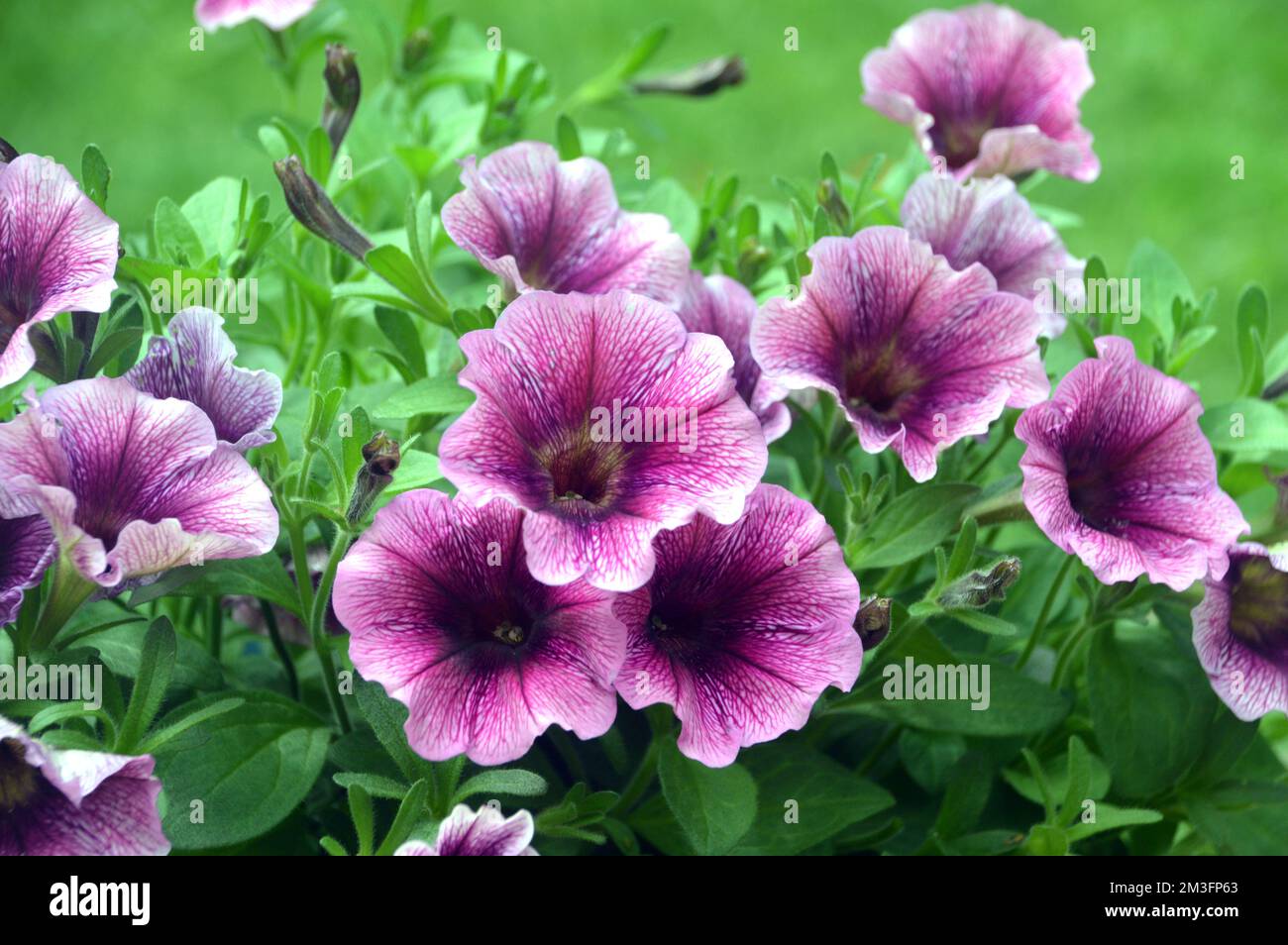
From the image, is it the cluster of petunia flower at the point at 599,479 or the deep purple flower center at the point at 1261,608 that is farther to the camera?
the deep purple flower center at the point at 1261,608

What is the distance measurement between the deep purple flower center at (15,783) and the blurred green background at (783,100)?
1.89m

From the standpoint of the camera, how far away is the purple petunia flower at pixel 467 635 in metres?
0.65

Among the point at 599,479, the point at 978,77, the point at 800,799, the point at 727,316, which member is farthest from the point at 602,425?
the point at 978,77

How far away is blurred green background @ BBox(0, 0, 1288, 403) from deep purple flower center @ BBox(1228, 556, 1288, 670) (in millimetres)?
1712

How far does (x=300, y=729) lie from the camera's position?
0.77 metres

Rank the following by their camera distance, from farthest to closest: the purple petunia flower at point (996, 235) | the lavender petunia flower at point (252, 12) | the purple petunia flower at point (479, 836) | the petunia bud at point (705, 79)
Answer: the petunia bud at point (705, 79), the lavender petunia flower at point (252, 12), the purple petunia flower at point (996, 235), the purple petunia flower at point (479, 836)

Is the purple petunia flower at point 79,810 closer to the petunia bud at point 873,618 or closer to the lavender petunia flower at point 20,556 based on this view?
the lavender petunia flower at point 20,556

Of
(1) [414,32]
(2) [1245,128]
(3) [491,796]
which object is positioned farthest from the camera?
(2) [1245,128]

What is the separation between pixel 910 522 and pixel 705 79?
56cm

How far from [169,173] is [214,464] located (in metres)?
2.11

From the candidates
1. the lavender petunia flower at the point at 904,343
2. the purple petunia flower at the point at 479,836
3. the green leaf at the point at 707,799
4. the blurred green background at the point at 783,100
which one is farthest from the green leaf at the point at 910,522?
the blurred green background at the point at 783,100

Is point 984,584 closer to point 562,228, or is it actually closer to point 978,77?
point 562,228

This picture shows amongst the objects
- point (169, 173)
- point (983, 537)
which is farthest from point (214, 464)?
point (169, 173)

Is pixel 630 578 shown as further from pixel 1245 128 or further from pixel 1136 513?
pixel 1245 128
